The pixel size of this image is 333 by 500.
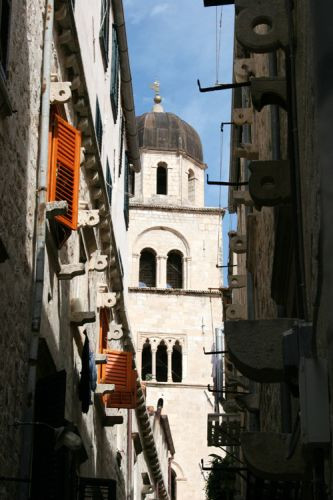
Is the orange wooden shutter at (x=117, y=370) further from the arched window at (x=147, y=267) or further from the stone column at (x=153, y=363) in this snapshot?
the arched window at (x=147, y=267)

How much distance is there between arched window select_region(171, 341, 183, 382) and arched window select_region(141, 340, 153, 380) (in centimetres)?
121

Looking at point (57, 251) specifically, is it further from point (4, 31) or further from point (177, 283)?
point (177, 283)

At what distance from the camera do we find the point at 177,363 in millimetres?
56844

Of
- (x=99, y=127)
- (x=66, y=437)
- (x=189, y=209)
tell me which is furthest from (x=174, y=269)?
(x=66, y=437)

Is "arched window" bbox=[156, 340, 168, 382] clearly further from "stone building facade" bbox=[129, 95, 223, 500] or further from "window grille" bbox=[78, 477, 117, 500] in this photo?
"window grille" bbox=[78, 477, 117, 500]

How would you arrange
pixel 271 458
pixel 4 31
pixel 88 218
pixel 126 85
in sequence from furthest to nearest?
pixel 126 85 < pixel 88 218 < pixel 4 31 < pixel 271 458

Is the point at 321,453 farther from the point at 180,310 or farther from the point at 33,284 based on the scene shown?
the point at 180,310

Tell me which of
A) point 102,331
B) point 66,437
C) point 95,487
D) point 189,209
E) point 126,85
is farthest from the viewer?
point 189,209

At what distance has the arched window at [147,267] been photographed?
5903cm

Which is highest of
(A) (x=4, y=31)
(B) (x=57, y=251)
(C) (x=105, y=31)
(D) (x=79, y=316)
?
(C) (x=105, y=31)

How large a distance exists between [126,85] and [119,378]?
758 centimetres

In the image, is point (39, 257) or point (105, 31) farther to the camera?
point (105, 31)

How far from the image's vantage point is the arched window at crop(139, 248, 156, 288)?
5903 centimetres

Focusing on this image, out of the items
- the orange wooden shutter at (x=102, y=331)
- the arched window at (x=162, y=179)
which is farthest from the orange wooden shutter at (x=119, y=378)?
the arched window at (x=162, y=179)
